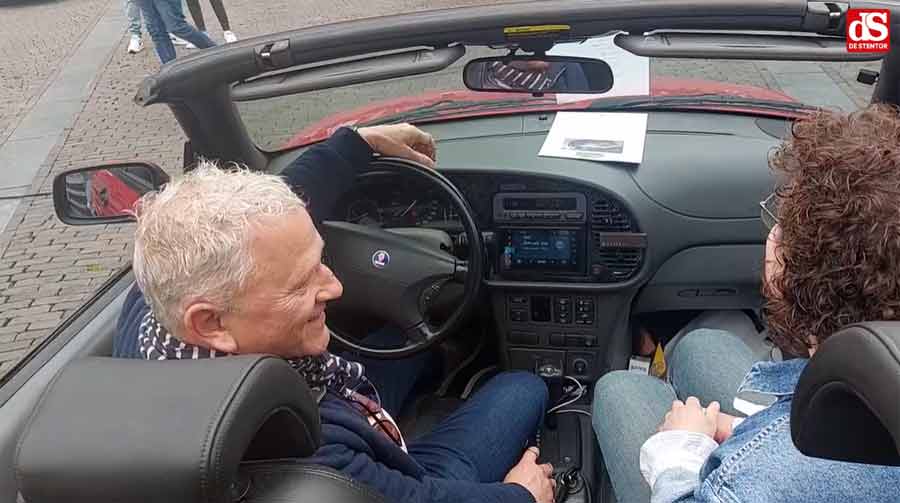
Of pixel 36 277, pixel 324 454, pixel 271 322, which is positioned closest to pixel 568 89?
pixel 271 322

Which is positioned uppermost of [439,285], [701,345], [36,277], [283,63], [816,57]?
[283,63]

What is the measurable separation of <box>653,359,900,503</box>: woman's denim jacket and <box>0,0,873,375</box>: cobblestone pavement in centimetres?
109

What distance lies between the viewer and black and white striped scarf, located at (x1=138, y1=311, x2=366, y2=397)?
4.73ft

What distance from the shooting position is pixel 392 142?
2473 millimetres

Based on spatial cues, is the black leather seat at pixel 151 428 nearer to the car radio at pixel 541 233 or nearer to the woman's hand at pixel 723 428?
the woman's hand at pixel 723 428

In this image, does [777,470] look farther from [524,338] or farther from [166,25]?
[166,25]

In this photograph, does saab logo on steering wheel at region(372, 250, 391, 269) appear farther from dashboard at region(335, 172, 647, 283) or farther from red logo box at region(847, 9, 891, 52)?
red logo box at region(847, 9, 891, 52)

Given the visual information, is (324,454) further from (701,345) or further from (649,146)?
(649,146)

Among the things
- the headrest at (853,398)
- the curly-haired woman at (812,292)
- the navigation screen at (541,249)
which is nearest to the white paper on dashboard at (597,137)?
the navigation screen at (541,249)

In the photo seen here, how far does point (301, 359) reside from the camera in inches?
63.7

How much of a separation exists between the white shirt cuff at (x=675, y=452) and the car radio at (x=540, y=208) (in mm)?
1088

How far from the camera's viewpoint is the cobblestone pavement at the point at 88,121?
9.48 ft

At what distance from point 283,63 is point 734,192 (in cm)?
151

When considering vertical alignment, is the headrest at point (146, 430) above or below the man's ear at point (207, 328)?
above
